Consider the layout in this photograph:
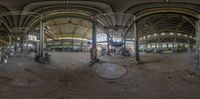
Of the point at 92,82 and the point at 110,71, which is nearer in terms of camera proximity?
the point at 92,82

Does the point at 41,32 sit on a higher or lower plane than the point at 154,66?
higher

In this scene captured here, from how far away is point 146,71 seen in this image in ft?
36.4

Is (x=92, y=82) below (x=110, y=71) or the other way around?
below

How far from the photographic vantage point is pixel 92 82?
964cm

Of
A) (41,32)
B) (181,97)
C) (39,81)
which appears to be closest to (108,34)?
(41,32)

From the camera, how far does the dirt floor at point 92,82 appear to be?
8016 millimetres

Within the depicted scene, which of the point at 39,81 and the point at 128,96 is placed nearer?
the point at 128,96

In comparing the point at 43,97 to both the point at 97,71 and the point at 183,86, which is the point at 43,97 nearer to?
the point at 97,71

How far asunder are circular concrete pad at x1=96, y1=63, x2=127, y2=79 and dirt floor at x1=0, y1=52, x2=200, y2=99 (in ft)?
1.08

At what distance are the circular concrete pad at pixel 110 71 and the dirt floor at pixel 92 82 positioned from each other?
1.08 ft

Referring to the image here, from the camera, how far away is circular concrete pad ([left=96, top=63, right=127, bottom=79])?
10617mm

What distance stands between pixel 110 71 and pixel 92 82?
1854 mm

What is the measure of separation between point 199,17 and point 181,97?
23.3 ft

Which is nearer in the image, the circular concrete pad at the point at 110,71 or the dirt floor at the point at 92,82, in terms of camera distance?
the dirt floor at the point at 92,82
